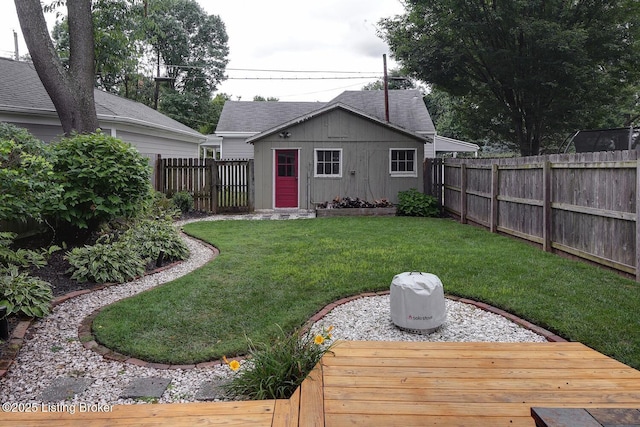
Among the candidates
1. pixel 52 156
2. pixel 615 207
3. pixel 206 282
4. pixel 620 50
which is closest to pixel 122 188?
pixel 52 156

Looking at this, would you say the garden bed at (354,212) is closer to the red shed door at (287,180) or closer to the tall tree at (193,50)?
the red shed door at (287,180)

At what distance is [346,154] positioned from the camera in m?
13.9

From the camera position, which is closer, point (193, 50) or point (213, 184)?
point (213, 184)

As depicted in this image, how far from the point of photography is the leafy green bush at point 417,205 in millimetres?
12297

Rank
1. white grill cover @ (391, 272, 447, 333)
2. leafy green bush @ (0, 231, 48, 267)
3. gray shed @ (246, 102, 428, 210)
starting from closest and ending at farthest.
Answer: white grill cover @ (391, 272, 447, 333), leafy green bush @ (0, 231, 48, 267), gray shed @ (246, 102, 428, 210)

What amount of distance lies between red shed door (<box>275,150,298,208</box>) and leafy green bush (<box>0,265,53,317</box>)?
384 inches

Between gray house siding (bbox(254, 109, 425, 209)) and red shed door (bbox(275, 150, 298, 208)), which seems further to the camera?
red shed door (bbox(275, 150, 298, 208))

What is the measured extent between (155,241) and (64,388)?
13.4 ft

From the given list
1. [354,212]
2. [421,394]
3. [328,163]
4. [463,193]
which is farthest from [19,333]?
[328,163]

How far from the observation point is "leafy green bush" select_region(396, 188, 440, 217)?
12.3 m

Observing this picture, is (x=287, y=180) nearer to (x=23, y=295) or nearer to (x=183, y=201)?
(x=183, y=201)

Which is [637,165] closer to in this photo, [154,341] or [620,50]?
[154,341]

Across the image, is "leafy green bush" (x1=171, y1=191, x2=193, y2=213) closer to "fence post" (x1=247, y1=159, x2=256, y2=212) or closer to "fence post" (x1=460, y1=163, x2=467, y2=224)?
"fence post" (x1=247, y1=159, x2=256, y2=212)

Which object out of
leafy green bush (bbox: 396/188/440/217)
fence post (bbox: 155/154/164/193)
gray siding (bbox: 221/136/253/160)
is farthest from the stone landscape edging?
gray siding (bbox: 221/136/253/160)
